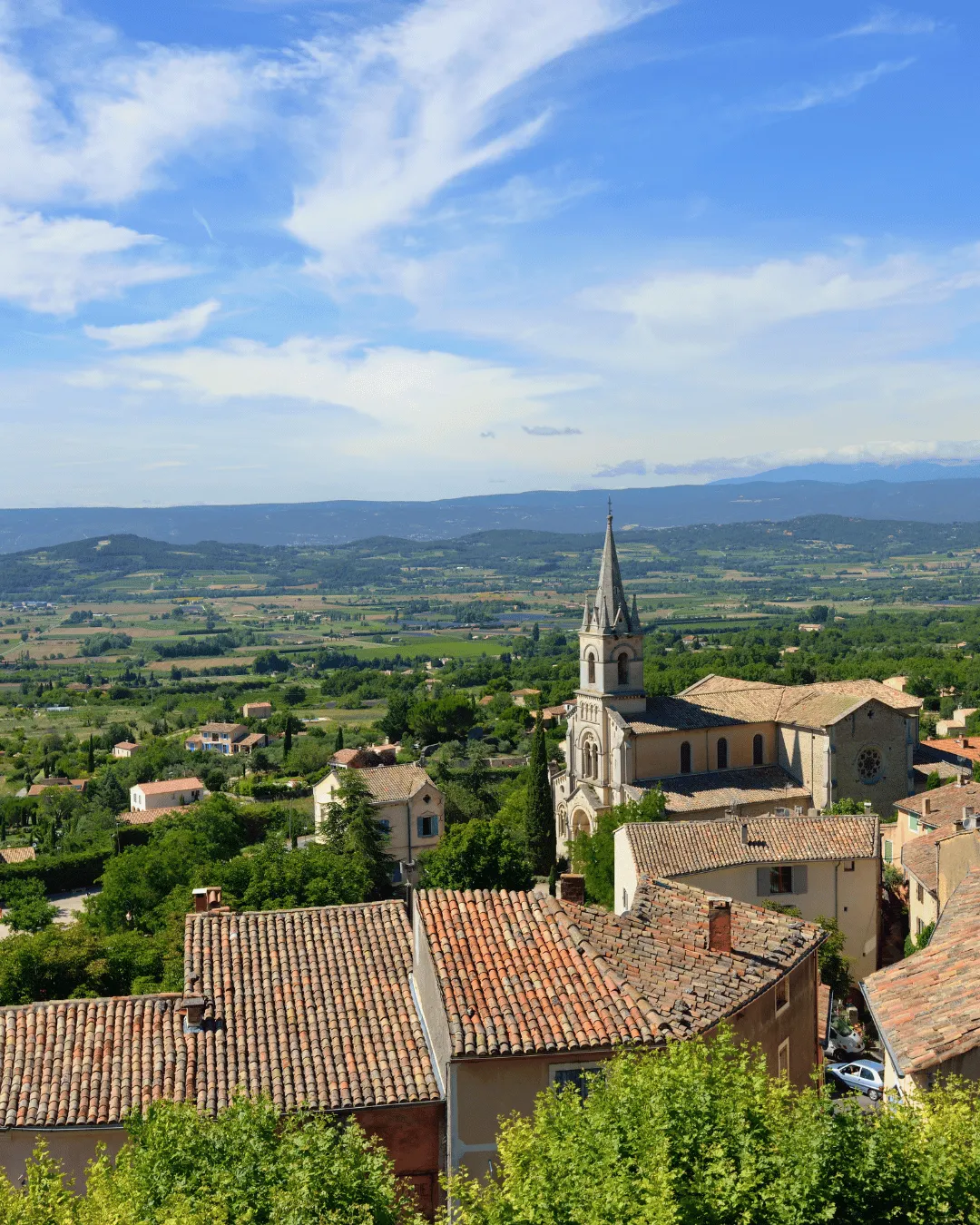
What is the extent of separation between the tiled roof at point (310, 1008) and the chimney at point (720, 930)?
12.4 feet

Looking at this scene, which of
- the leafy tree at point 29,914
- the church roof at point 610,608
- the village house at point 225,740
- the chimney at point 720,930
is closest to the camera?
the chimney at point 720,930

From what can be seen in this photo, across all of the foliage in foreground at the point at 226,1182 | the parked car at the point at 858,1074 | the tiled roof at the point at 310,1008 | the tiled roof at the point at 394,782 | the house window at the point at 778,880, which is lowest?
the tiled roof at the point at 394,782

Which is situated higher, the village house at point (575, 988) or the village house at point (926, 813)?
the village house at point (575, 988)

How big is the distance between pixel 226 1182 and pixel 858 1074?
16.4 m

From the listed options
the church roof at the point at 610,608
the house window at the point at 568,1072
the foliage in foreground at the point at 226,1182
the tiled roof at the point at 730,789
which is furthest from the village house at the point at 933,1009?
the church roof at the point at 610,608

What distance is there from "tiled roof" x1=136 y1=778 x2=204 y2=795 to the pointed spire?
3220 centimetres

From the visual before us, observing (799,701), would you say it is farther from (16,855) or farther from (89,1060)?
(89,1060)

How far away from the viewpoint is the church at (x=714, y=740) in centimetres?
4784

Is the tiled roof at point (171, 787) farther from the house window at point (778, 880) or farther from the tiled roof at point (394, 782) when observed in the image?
the house window at point (778, 880)

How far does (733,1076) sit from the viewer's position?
31.7 feet

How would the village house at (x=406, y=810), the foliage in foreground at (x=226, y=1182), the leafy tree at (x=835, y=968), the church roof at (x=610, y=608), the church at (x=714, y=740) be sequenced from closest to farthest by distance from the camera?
the foliage in foreground at (x=226, y=1182), the leafy tree at (x=835, y=968), the village house at (x=406, y=810), the church at (x=714, y=740), the church roof at (x=610, y=608)

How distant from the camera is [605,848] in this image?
3491cm

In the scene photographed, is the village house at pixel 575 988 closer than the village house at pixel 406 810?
Yes

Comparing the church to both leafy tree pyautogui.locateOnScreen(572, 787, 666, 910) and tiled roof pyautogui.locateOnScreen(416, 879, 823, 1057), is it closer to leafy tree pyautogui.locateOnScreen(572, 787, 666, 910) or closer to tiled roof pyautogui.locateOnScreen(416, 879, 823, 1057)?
leafy tree pyautogui.locateOnScreen(572, 787, 666, 910)
